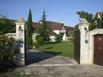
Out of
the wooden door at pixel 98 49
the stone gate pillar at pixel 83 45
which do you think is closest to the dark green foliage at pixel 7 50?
the stone gate pillar at pixel 83 45

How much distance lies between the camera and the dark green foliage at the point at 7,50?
48.4ft

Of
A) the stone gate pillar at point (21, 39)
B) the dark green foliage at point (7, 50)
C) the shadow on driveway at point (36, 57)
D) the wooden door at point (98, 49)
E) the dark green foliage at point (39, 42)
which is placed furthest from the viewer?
the dark green foliage at point (39, 42)

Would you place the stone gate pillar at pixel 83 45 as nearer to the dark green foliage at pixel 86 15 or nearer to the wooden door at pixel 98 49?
the wooden door at pixel 98 49

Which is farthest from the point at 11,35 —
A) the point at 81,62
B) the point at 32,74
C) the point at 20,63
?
the point at 81,62

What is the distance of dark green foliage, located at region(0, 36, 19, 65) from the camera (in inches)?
581

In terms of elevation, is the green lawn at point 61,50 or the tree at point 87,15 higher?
the tree at point 87,15

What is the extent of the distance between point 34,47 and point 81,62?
23.0 meters

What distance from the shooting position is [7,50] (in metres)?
15.2

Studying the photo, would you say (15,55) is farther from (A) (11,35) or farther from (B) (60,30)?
(B) (60,30)

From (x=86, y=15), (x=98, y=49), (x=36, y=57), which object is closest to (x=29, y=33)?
(x=86, y=15)

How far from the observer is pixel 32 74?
13.4 meters

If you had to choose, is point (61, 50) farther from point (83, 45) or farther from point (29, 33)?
point (29, 33)

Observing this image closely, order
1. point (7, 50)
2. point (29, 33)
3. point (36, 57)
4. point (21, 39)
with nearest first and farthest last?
1. point (7, 50)
2. point (21, 39)
3. point (36, 57)
4. point (29, 33)

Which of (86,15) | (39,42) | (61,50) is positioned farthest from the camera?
(86,15)
